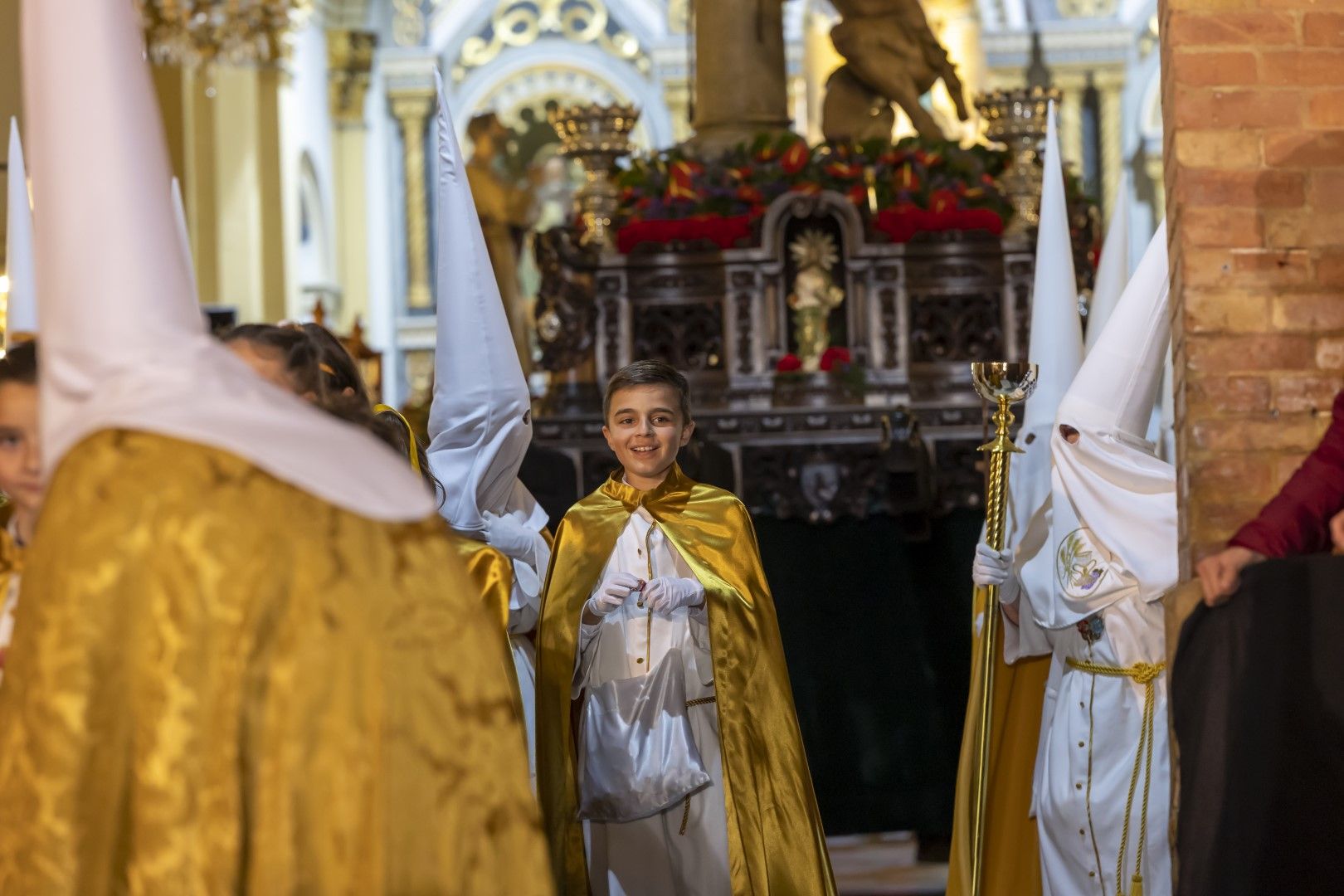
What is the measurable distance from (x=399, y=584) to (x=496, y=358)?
3.02 meters

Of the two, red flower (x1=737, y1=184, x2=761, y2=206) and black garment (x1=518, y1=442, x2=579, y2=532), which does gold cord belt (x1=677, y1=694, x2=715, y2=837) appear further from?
red flower (x1=737, y1=184, x2=761, y2=206)

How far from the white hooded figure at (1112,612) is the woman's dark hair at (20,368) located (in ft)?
9.66

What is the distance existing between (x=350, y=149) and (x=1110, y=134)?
8054mm

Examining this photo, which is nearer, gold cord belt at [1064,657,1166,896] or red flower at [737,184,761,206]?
gold cord belt at [1064,657,1166,896]

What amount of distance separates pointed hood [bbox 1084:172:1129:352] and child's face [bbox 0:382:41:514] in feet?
14.2

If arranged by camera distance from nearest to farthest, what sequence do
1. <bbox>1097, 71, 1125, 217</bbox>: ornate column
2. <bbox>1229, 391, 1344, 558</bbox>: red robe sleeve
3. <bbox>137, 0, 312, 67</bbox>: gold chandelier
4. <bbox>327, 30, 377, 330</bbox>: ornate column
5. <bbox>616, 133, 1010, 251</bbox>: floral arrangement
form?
<bbox>1229, 391, 1344, 558</bbox>: red robe sleeve → <bbox>616, 133, 1010, 251</bbox>: floral arrangement → <bbox>137, 0, 312, 67</bbox>: gold chandelier → <bbox>1097, 71, 1125, 217</bbox>: ornate column → <bbox>327, 30, 377, 330</bbox>: ornate column

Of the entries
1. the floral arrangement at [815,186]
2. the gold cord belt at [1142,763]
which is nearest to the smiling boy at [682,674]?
the gold cord belt at [1142,763]

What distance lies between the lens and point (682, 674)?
5.08 m

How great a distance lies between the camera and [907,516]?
848 cm

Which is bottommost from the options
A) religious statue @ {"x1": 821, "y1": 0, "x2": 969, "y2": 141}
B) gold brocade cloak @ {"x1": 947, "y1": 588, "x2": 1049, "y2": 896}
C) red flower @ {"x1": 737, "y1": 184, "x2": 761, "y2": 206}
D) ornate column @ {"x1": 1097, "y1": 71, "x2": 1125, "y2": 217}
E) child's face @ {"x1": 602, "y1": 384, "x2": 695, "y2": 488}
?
gold brocade cloak @ {"x1": 947, "y1": 588, "x2": 1049, "y2": 896}

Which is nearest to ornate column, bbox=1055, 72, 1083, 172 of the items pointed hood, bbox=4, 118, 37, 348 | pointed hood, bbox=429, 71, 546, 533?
pointed hood, bbox=429, 71, 546, 533

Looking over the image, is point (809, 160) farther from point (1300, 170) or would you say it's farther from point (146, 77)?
point (146, 77)

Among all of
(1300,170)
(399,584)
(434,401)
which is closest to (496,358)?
(434,401)

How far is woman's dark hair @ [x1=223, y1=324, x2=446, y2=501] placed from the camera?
3014 millimetres
